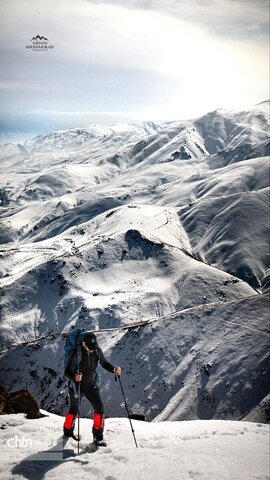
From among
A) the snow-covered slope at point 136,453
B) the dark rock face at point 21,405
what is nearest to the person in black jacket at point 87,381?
the snow-covered slope at point 136,453

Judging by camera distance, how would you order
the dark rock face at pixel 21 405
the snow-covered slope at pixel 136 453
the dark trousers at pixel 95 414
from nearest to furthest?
the snow-covered slope at pixel 136 453 → the dark trousers at pixel 95 414 → the dark rock face at pixel 21 405

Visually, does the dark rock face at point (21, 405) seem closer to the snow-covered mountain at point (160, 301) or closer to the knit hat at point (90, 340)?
the knit hat at point (90, 340)

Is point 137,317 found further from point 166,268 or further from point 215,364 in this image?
point 215,364

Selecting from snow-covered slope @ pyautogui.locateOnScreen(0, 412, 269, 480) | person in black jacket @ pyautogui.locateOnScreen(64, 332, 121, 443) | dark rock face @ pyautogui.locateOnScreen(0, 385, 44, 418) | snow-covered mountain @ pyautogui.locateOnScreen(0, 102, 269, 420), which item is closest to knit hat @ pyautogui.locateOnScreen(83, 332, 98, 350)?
person in black jacket @ pyautogui.locateOnScreen(64, 332, 121, 443)

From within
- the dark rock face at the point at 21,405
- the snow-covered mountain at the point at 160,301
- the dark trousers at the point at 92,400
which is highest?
the dark trousers at the point at 92,400

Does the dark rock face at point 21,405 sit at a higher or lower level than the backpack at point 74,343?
lower

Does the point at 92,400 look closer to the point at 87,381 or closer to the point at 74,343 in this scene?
the point at 87,381

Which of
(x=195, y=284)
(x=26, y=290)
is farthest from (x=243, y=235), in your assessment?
(x=26, y=290)

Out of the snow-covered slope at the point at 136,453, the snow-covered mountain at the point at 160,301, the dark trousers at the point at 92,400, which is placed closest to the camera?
the snow-covered slope at the point at 136,453
